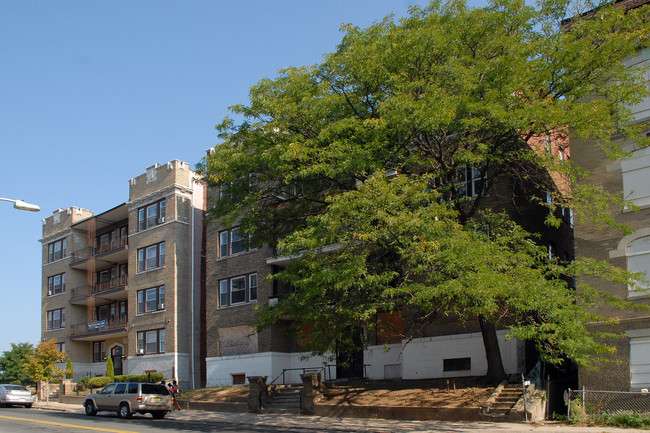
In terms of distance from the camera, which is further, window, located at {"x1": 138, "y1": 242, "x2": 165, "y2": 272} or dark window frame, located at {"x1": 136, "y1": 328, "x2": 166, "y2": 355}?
window, located at {"x1": 138, "y1": 242, "x2": 165, "y2": 272}

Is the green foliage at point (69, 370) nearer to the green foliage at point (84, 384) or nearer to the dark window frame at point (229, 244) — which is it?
the green foliage at point (84, 384)

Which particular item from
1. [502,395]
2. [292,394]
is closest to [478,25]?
[502,395]

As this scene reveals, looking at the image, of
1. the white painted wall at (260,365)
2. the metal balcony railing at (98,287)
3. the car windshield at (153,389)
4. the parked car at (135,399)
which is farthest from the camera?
the metal balcony railing at (98,287)

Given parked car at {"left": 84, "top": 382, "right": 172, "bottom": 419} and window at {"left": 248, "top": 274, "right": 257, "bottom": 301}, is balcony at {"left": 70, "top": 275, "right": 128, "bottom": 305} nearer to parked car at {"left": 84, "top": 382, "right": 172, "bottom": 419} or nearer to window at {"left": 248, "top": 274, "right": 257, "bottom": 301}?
window at {"left": 248, "top": 274, "right": 257, "bottom": 301}

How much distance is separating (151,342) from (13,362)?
126 feet

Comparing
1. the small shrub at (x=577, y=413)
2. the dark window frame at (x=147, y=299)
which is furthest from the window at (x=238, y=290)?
the small shrub at (x=577, y=413)

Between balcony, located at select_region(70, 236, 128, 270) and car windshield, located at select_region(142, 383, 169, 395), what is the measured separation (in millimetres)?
18367

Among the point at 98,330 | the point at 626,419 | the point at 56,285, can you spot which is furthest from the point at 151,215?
the point at 626,419

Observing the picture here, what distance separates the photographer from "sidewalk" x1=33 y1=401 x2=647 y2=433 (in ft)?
58.2

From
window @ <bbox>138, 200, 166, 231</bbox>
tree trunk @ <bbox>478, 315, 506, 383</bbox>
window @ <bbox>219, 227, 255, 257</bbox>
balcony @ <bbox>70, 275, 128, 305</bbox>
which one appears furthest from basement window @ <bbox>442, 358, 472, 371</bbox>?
balcony @ <bbox>70, 275, 128, 305</bbox>

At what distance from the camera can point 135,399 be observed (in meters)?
25.7

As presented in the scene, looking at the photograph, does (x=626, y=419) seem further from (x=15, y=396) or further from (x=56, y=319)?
(x=56, y=319)

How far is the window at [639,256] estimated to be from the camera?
20.3 metres

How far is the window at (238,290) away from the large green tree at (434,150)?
1395cm
